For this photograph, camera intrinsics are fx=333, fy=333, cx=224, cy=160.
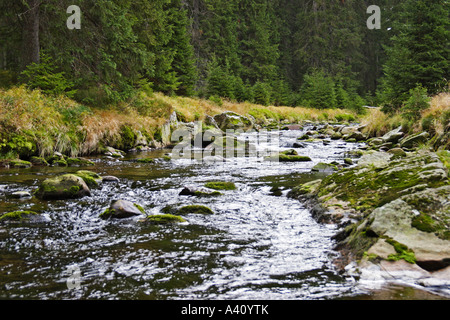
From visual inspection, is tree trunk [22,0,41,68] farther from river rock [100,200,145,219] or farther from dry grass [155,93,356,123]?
river rock [100,200,145,219]

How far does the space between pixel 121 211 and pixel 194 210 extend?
1.12 meters

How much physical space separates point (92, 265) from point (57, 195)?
10.1 ft

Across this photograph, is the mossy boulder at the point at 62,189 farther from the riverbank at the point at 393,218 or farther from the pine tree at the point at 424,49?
the pine tree at the point at 424,49

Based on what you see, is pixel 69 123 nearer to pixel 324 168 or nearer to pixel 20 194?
pixel 20 194

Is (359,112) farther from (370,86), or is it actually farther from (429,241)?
(429,241)

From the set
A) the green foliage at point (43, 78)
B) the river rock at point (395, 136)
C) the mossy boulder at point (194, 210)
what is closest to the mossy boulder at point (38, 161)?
the green foliage at point (43, 78)

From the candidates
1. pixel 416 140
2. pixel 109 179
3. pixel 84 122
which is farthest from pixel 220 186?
pixel 416 140

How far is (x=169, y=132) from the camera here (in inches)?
625

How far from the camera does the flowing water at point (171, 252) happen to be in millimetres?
2881

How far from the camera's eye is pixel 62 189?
235 inches

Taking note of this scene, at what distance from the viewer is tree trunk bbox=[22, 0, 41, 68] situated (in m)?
11.6

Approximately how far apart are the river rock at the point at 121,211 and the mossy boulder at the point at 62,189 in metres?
1.29

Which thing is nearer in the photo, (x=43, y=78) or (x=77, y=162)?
(x=77, y=162)

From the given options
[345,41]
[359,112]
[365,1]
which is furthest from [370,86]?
[359,112]
